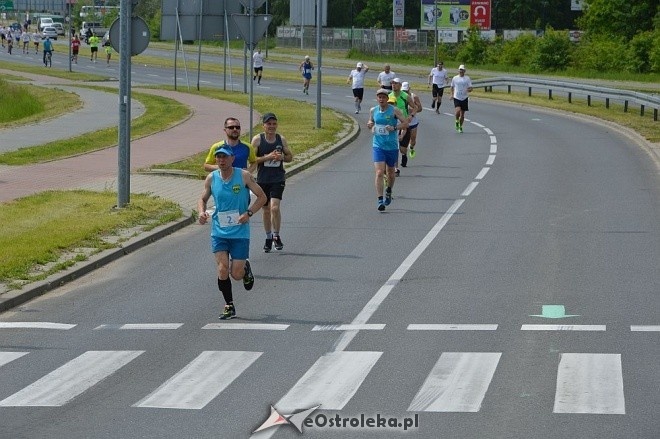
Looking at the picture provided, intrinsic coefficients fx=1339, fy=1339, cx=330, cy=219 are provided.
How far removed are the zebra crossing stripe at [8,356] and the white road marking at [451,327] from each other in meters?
3.27

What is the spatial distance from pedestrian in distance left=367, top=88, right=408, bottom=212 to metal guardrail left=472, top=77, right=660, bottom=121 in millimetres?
20412

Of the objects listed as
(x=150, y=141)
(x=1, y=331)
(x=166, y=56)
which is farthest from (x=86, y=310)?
(x=166, y=56)

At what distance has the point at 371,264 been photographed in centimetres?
1515

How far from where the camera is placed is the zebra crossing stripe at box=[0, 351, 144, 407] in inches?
356

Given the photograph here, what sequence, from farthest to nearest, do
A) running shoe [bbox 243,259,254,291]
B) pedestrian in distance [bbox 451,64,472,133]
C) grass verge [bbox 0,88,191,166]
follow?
pedestrian in distance [bbox 451,64,472,133], grass verge [bbox 0,88,191,166], running shoe [bbox 243,259,254,291]

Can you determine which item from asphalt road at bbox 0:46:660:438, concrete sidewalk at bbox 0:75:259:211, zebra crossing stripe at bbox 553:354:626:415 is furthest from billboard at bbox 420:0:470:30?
zebra crossing stripe at bbox 553:354:626:415

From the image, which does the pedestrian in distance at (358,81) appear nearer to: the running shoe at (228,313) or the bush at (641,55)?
the running shoe at (228,313)

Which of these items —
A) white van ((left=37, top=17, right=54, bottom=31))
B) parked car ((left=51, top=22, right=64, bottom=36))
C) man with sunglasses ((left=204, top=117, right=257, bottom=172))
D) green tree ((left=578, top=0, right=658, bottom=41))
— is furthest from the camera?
parked car ((left=51, top=22, right=64, bottom=36))

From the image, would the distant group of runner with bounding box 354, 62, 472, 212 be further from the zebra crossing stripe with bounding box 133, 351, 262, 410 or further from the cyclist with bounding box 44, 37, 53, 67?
the cyclist with bounding box 44, 37, 53, 67

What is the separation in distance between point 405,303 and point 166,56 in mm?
78736

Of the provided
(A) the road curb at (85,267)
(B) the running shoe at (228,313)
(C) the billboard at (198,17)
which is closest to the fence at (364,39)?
(C) the billboard at (198,17)

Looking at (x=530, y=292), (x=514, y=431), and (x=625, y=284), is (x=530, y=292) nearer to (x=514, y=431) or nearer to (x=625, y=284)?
(x=625, y=284)

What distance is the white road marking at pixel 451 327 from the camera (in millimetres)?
11469

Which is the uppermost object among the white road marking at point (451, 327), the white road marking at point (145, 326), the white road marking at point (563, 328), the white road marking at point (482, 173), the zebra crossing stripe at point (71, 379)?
the white road marking at point (482, 173)
